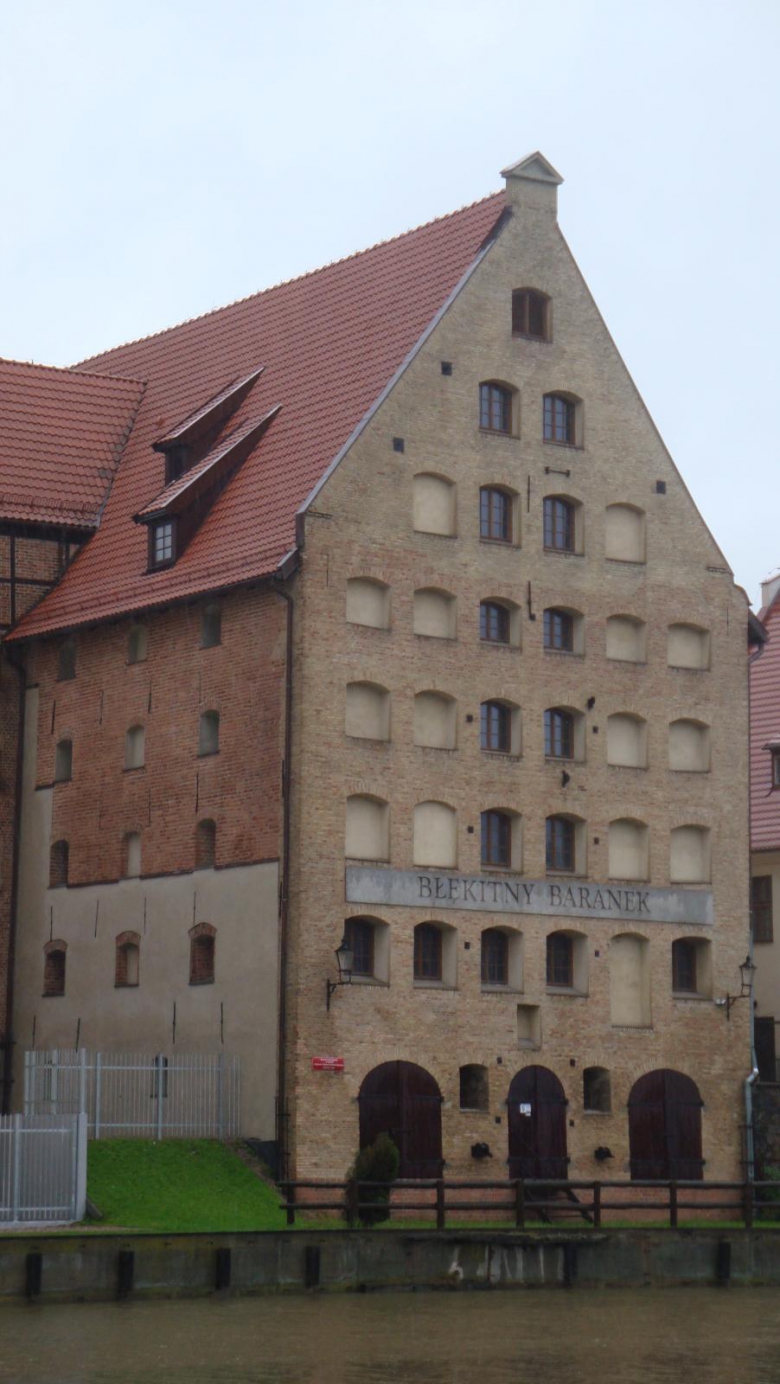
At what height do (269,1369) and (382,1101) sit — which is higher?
(382,1101)

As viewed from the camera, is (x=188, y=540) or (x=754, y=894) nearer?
(x=188, y=540)

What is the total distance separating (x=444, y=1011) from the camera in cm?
5200

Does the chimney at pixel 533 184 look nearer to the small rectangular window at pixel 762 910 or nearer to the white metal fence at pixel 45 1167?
the small rectangular window at pixel 762 910

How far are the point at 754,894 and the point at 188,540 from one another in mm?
18618

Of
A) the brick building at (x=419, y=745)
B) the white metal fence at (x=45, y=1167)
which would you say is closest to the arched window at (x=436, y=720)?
the brick building at (x=419, y=745)

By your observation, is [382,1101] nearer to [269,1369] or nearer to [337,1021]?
[337,1021]

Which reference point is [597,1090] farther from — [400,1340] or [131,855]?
[400,1340]

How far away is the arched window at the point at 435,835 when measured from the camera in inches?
2071

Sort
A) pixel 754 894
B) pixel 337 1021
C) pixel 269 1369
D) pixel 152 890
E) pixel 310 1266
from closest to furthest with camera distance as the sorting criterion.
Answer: pixel 269 1369, pixel 310 1266, pixel 337 1021, pixel 152 890, pixel 754 894

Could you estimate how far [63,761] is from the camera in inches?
2274

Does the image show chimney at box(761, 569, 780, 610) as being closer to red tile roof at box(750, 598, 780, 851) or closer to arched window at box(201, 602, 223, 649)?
red tile roof at box(750, 598, 780, 851)

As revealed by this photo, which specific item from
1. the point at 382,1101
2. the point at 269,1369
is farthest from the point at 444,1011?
the point at 269,1369

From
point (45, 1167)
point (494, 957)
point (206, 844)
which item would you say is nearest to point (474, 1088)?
point (494, 957)

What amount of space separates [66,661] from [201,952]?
832 cm
